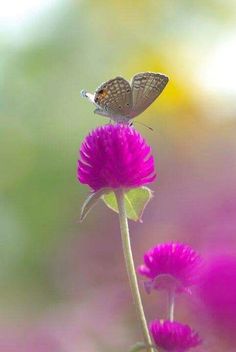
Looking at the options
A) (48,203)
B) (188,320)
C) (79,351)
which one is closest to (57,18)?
(48,203)

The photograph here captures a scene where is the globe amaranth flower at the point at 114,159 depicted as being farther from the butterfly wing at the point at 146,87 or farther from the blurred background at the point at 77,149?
the blurred background at the point at 77,149

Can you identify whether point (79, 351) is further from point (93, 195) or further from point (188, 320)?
point (93, 195)

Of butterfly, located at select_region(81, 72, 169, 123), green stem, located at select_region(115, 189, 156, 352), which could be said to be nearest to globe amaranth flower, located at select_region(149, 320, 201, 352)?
green stem, located at select_region(115, 189, 156, 352)

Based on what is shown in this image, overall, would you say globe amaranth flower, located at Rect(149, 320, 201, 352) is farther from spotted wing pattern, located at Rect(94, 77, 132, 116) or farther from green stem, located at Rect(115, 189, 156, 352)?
spotted wing pattern, located at Rect(94, 77, 132, 116)

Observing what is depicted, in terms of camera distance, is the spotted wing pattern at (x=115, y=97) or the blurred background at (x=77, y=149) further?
the blurred background at (x=77, y=149)

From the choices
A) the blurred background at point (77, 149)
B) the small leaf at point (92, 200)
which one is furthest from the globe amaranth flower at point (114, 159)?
the blurred background at point (77, 149)

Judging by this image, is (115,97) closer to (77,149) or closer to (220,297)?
(220,297)
